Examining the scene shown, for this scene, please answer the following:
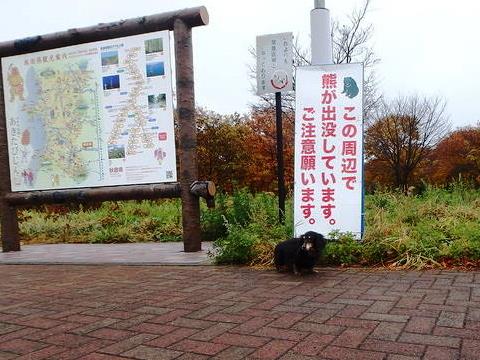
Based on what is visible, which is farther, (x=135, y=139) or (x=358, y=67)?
(x=135, y=139)

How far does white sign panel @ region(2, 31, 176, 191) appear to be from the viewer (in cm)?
705

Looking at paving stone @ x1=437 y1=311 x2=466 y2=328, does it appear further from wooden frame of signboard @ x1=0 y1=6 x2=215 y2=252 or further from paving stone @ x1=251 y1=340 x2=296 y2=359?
wooden frame of signboard @ x1=0 y1=6 x2=215 y2=252

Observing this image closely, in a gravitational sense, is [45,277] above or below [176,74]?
below

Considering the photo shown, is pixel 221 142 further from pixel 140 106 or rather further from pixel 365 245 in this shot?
pixel 365 245

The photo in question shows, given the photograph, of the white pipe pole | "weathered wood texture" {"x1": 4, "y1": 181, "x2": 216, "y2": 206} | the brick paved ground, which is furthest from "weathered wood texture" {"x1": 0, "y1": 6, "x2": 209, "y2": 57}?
the brick paved ground

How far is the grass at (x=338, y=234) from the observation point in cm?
515

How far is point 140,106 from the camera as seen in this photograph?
7129 mm

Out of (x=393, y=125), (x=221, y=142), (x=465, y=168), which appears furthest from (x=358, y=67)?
(x=465, y=168)

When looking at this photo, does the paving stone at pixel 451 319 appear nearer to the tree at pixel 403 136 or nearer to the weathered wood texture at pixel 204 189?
the weathered wood texture at pixel 204 189

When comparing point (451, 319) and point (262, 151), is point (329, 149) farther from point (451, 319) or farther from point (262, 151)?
point (262, 151)

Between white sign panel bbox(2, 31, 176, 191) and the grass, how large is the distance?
1829 millimetres

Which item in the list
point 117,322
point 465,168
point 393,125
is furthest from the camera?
point 465,168

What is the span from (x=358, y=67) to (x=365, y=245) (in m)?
2.24

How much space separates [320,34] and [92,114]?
394 centimetres
